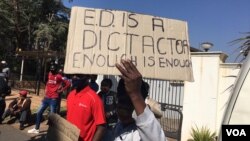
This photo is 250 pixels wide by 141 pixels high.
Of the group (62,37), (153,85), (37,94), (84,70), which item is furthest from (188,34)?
(62,37)

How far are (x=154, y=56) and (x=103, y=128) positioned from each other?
1424mm

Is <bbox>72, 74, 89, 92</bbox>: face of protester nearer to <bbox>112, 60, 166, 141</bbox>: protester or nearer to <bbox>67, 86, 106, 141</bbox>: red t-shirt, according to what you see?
<bbox>67, 86, 106, 141</bbox>: red t-shirt

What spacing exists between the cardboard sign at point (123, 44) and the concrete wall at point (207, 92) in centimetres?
665

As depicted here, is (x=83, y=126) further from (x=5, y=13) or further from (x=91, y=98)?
(x=5, y=13)

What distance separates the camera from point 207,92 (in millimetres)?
9938

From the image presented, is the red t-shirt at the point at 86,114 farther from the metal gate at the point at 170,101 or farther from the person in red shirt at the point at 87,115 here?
the metal gate at the point at 170,101

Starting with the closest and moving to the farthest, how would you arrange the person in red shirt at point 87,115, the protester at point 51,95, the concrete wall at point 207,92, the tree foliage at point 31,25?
the person in red shirt at point 87,115, the concrete wall at point 207,92, the protester at point 51,95, the tree foliage at point 31,25

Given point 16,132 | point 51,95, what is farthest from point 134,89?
point 16,132

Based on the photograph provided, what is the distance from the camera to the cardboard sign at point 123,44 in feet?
9.49

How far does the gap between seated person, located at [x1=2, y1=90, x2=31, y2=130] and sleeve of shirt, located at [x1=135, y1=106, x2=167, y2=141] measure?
32.2 ft

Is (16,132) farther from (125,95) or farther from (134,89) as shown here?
(134,89)

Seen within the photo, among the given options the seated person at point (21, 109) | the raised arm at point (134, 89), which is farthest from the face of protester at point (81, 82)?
the seated person at point (21, 109)

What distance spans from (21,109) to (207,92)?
527 centimetres

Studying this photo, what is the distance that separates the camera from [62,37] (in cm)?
3128
